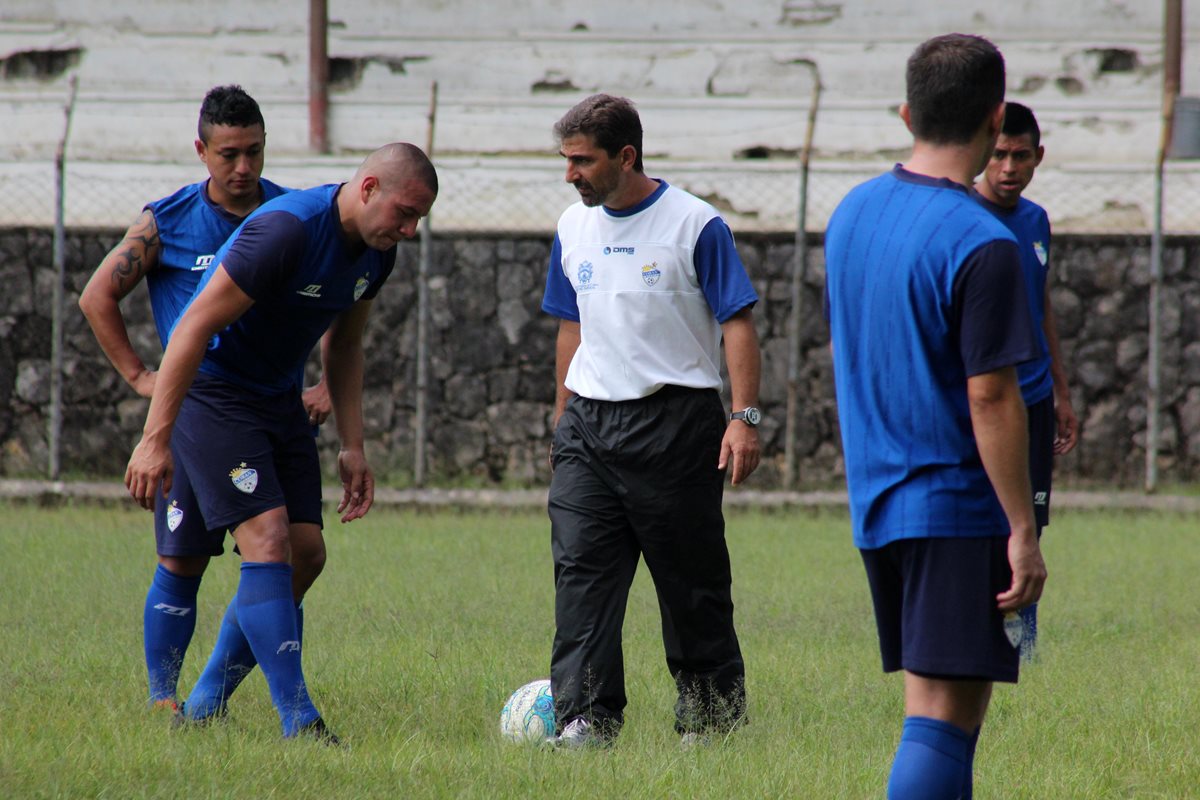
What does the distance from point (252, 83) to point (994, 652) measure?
13.5 m

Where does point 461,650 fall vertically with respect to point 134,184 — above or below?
below

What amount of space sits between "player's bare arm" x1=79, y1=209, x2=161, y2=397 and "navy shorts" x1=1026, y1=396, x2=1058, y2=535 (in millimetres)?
3569

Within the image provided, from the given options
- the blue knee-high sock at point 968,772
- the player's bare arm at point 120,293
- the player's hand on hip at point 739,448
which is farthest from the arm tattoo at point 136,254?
the blue knee-high sock at point 968,772

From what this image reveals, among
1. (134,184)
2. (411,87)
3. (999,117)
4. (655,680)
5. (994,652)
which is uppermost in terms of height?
(411,87)

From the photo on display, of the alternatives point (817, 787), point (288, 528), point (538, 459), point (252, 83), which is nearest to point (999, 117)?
point (817, 787)

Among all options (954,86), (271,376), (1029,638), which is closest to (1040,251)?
(1029,638)

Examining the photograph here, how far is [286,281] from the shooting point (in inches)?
200

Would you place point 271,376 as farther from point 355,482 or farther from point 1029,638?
point 1029,638

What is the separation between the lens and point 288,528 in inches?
210

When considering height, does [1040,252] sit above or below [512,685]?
above

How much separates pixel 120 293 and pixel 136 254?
0.50 feet

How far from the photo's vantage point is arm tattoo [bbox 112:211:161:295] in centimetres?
557

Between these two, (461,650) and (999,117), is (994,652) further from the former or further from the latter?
(461,650)

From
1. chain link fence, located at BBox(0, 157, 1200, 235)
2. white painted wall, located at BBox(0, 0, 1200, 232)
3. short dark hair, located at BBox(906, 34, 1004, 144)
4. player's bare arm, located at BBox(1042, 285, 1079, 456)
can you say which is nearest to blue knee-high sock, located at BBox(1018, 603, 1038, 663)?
player's bare arm, located at BBox(1042, 285, 1079, 456)
